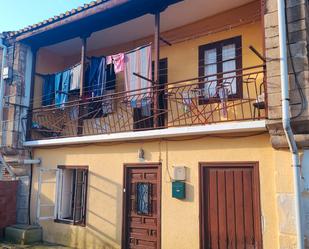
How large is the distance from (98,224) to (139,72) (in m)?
4.27

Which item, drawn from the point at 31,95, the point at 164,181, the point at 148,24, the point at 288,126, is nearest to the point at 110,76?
the point at 148,24

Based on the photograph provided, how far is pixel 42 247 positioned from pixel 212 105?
6.18 m

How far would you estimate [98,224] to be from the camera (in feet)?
29.7

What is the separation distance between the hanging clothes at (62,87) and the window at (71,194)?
227cm

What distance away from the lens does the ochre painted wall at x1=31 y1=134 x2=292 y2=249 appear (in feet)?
21.9

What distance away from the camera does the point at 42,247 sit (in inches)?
371

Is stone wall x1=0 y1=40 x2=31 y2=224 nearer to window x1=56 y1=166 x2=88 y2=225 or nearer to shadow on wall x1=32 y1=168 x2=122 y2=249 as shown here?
window x1=56 y1=166 x2=88 y2=225

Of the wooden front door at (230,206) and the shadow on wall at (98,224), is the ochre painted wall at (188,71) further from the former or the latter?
the shadow on wall at (98,224)

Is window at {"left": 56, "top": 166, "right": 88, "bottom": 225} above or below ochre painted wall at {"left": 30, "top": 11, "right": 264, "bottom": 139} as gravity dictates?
below

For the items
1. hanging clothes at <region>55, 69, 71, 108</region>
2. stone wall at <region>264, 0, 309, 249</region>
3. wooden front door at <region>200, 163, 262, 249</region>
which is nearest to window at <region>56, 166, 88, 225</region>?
hanging clothes at <region>55, 69, 71, 108</region>

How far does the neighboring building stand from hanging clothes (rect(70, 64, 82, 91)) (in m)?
0.03

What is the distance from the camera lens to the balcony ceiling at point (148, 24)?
8836 mm

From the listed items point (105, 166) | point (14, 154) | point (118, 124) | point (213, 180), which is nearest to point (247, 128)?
point (213, 180)

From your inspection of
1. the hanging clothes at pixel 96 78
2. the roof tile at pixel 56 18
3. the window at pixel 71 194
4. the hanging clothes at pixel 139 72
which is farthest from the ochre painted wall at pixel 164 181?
the roof tile at pixel 56 18
